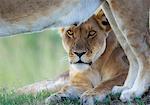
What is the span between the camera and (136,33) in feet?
23.5

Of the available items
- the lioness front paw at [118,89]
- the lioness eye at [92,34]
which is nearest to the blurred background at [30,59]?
the lioness eye at [92,34]

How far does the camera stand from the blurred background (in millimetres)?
11961

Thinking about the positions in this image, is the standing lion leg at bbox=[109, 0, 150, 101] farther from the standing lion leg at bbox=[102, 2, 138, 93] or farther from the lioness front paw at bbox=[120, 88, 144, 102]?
the standing lion leg at bbox=[102, 2, 138, 93]

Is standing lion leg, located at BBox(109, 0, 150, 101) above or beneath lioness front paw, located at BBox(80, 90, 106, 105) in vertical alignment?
above

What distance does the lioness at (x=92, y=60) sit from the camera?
7.58 m

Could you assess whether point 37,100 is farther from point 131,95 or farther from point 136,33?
point 136,33

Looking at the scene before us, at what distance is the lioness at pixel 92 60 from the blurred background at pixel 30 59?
2.95 metres

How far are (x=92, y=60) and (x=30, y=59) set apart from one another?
5.83 m

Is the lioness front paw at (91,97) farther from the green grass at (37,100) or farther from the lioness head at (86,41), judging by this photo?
the lioness head at (86,41)

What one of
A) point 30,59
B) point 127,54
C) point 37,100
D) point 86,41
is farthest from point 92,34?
point 30,59

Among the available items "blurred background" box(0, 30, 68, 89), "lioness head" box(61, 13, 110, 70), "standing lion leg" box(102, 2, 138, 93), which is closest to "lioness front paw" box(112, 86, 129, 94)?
"standing lion leg" box(102, 2, 138, 93)

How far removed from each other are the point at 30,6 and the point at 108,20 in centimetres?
82

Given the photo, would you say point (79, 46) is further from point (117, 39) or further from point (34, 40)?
point (34, 40)

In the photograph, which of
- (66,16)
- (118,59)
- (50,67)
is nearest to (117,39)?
A: (118,59)
